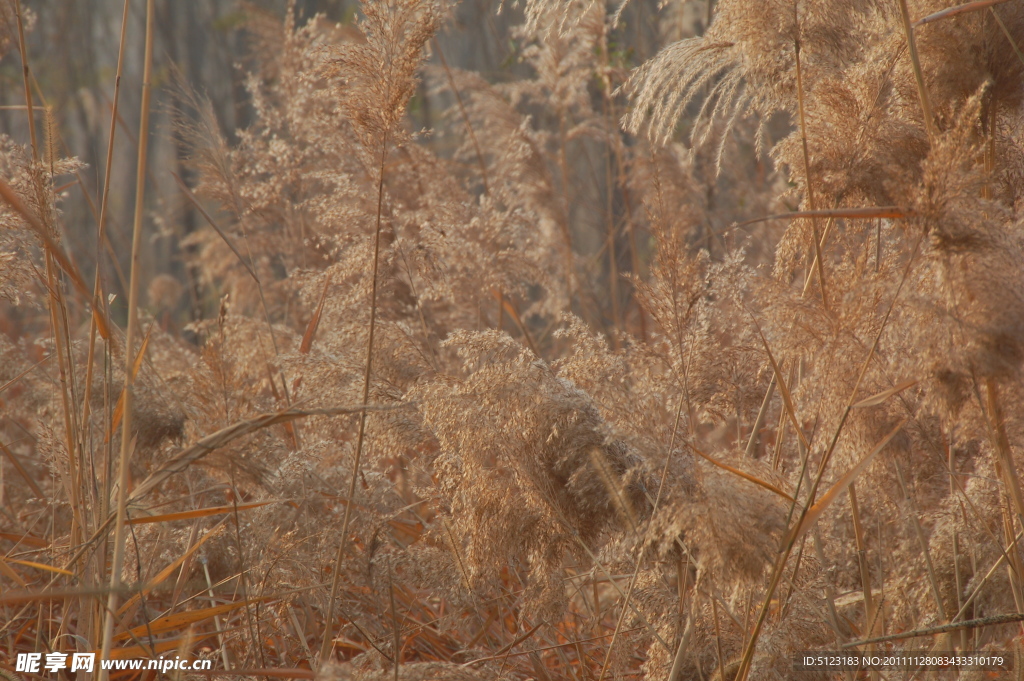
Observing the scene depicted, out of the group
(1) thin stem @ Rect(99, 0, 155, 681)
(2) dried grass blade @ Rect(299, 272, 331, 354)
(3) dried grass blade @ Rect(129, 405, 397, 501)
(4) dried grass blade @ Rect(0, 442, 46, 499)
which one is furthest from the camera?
(2) dried grass blade @ Rect(299, 272, 331, 354)

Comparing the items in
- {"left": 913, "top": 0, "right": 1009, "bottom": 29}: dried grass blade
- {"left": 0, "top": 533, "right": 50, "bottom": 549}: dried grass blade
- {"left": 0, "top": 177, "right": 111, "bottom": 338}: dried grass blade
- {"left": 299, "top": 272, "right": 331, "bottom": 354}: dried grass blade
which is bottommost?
{"left": 0, "top": 533, "right": 50, "bottom": 549}: dried grass blade

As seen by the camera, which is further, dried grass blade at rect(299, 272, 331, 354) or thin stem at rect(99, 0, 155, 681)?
dried grass blade at rect(299, 272, 331, 354)

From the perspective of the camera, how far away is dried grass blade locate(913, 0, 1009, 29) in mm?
1105

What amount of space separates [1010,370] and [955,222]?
0.21 meters

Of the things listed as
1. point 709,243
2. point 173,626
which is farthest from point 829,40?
point 709,243

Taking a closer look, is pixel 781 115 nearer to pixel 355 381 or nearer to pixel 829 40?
pixel 829 40

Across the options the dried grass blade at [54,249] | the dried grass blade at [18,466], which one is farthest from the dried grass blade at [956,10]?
→ the dried grass blade at [18,466]

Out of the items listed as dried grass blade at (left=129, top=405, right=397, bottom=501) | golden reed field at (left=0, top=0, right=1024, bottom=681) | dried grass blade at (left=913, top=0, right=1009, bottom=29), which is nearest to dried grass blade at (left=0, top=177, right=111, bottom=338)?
golden reed field at (left=0, top=0, right=1024, bottom=681)

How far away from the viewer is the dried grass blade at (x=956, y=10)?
1105mm

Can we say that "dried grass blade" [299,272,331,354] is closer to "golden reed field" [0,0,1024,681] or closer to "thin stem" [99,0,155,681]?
"golden reed field" [0,0,1024,681]

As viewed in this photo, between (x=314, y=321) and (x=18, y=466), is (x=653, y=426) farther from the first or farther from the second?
(x=18, y=466)

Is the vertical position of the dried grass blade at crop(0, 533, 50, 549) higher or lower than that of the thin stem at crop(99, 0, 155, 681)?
lower

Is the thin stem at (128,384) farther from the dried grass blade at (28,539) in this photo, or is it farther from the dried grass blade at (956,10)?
the dried grass blade at (956,10)

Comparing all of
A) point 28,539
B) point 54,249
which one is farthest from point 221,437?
point 28,539
